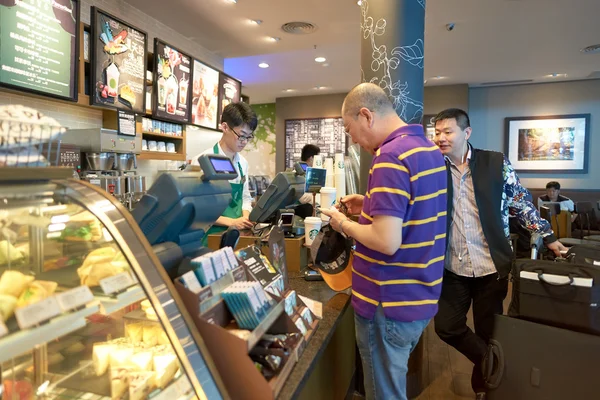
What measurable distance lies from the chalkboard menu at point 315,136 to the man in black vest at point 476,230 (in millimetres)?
7107

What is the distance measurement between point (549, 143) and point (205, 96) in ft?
24.0

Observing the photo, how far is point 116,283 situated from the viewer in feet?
2.86

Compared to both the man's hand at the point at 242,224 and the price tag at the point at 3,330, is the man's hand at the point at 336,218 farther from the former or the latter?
the price tag at the point at 3,330

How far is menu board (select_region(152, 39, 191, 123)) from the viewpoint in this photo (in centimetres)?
455

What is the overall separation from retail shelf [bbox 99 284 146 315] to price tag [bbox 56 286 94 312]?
0.03 metres

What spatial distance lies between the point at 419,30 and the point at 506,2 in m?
2.75

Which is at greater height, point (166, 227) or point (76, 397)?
point (166, 227)

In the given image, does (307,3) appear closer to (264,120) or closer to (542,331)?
(542,331)

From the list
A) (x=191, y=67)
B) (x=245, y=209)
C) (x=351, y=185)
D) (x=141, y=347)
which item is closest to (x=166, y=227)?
(x=141, y=347)

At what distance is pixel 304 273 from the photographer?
6.93 feet

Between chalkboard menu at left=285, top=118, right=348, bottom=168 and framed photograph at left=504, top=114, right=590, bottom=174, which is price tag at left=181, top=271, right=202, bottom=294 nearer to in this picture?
chalkboard menu at left=285, top=118, right=348, bottom=168

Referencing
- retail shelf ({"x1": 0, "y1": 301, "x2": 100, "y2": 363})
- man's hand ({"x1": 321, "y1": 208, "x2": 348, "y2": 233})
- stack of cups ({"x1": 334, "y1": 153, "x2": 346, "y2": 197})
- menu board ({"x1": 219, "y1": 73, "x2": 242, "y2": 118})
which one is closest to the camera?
retail shelf ({"x1": 0, "y1": 301, "x2": 100, "y2": 363})

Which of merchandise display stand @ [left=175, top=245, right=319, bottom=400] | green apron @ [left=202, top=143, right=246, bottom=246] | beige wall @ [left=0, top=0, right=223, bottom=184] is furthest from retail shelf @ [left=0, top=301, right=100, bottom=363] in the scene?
beige wall @ [left=0, top=0, right=223, bottom=184]

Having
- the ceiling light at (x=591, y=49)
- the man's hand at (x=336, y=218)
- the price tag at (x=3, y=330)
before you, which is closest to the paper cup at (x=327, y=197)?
the man's hand at (x=336, y=218)
